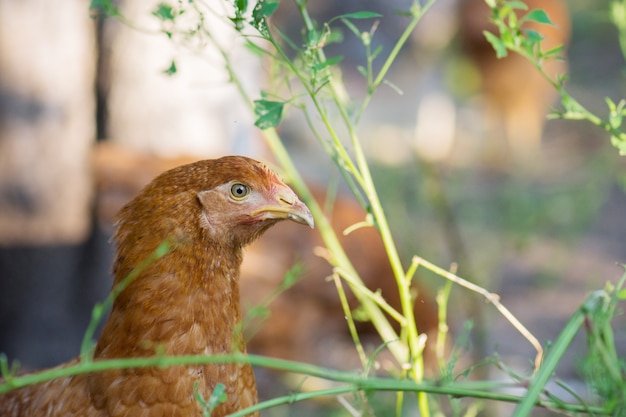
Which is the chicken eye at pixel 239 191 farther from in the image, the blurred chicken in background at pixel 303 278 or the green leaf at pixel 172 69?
the blurred chicken in background at pixel 303 278

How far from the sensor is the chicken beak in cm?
175

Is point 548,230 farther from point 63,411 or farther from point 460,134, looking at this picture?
point 63,411

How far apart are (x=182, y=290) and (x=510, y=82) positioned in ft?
22.4

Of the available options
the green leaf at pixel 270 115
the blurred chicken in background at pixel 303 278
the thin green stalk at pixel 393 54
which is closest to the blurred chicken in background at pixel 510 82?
the blurred chicken in background at pixel 303 278

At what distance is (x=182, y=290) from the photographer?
5.54 feet

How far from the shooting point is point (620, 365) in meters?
1.16

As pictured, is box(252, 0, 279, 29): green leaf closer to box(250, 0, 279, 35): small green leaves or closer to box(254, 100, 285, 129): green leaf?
box(250, 0, 279, 35): small green leaves

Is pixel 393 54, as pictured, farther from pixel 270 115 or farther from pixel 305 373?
pixel 305 373

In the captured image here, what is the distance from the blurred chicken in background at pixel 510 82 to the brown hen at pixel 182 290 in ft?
21.2

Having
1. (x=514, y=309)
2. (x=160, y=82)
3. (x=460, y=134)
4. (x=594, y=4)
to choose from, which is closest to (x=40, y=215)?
(x=160, y=82)

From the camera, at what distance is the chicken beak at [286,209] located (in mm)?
1748

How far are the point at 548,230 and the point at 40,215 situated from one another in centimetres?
385

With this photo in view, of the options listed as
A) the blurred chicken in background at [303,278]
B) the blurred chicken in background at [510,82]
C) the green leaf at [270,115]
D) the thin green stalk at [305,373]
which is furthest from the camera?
the blurred chicken in background at [510,82]

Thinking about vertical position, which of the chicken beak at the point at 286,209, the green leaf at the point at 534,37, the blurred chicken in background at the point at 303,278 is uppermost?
the green leaf at the point at 534,37
